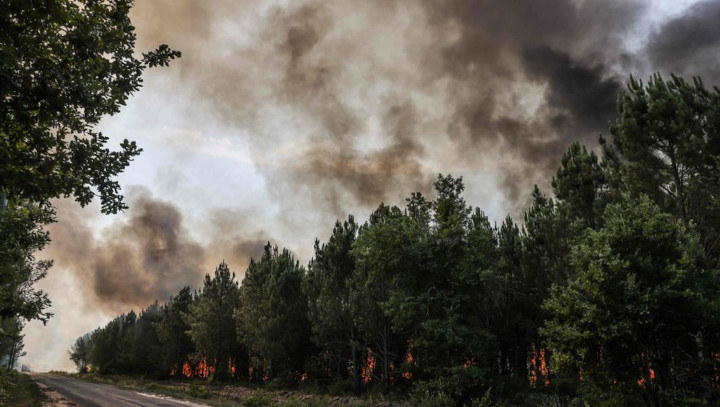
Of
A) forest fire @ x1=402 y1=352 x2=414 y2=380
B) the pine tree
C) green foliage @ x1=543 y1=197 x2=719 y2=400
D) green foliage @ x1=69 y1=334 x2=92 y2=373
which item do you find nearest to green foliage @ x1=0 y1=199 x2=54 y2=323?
green foliage @ x1=543 y1=197 x2=719 y2=400

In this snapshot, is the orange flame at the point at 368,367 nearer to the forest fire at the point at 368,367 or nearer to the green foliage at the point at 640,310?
the forest fire at the point at 368,367

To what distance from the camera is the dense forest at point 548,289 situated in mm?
15094

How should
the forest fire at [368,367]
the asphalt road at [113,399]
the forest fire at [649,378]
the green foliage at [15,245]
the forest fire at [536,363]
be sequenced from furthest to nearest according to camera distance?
the forest fire at [368,367] < the forest fire at [536,363] < the asphalt road at [113,399] < the forest fire at [649,378] < the green foliage at [15,245]

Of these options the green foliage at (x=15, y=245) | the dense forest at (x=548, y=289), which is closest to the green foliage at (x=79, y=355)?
the dense forest at (x=548, y=289)

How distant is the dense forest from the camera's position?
15094 millimetres

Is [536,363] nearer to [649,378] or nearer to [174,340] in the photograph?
[649,378]

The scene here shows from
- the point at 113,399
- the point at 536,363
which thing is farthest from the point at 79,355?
the point at 536,363

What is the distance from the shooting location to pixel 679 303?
48.3 ft

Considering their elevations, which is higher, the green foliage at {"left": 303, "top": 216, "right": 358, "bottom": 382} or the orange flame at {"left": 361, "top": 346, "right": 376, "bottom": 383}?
the green foliage at {"left": 303, "top": 216, "right": 358, "bottom": 382}

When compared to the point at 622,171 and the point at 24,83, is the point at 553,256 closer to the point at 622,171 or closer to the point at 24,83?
the point at 622,171

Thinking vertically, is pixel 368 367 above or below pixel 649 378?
below

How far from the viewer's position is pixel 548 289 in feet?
61.0

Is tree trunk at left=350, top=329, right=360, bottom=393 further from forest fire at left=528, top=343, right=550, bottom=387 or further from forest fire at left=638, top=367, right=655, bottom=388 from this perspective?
forest fire at left=638, top=367, right=655, bottom=388

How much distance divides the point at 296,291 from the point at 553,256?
27.9 metres
